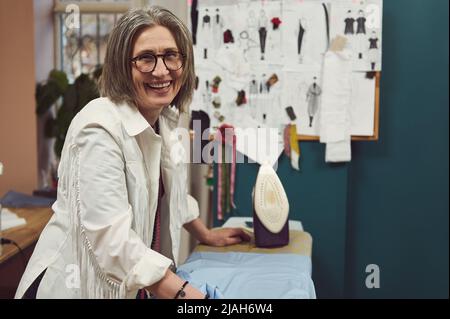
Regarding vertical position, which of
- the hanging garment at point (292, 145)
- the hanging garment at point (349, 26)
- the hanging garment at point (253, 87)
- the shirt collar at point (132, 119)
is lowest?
the hanging garment at point (292, 145)

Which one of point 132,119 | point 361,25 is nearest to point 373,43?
point 361,25

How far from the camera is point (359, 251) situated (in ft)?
6.75

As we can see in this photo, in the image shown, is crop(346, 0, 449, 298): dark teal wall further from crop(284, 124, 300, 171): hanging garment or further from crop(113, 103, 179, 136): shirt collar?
crop(113, 103, 179, 136): shirt collar

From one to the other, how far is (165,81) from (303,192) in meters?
1.13

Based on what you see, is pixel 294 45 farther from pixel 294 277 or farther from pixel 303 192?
pixel 294 277

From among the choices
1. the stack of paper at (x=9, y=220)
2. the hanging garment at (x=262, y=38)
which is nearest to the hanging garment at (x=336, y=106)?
the hanging garment at (x=262, y=38)

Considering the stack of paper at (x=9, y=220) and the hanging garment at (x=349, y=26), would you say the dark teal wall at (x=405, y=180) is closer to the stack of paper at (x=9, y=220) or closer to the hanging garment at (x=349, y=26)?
the hanging garment at (x=349, y=26)

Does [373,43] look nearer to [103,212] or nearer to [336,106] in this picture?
[336,106]

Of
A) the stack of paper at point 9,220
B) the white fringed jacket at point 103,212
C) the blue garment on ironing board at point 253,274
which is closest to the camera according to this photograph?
the white fringed jacket at point 103,212

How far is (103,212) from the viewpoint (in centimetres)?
87

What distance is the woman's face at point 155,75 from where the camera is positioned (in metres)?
0.94

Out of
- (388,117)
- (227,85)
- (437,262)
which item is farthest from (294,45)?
(437,262)

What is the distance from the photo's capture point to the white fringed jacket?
2.87 feet

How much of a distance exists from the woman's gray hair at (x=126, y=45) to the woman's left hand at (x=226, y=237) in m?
0.49
